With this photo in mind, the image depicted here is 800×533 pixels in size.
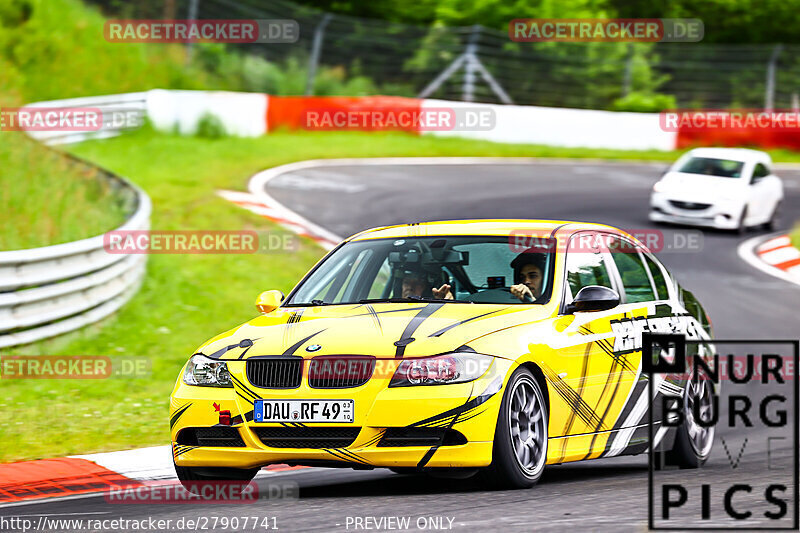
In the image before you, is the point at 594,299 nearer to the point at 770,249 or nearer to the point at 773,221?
the point at 770,249

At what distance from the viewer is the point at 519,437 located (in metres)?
6.84

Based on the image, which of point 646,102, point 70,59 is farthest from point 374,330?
point 646,102

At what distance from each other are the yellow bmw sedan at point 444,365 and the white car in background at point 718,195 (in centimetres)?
1304

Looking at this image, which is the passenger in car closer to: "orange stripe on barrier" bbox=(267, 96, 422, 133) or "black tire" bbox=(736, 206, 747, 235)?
"black tire" bbox=(736, 206, 747, 235)

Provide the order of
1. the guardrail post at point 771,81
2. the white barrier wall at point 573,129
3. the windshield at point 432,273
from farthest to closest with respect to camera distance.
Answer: the guardrail post at point 771,81
the white barrier wall at point 573,129
the windshield at point 432,273

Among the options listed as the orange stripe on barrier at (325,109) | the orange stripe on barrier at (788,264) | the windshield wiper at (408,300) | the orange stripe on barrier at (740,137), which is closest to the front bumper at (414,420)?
the windshield wiper at (408,300)

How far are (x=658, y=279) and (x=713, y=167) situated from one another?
14.2 meters

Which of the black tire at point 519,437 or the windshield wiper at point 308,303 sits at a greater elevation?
the windshield wiper at point 308,303

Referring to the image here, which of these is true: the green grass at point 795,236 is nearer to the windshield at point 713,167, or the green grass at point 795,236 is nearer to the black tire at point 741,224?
the black tire at point 741,224

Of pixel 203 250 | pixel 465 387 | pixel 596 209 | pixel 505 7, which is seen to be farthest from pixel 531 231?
pixel 505 7

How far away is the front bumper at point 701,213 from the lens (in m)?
21.2

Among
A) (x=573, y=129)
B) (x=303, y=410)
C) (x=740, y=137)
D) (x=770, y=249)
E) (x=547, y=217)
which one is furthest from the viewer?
(x=740, y=137)

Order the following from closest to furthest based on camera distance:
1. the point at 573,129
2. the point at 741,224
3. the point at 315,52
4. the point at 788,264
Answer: the point at 788,264 → the point at 741,224 → the point at 573,129 → the point at 315,52

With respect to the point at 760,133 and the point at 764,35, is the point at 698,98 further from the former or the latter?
the point at 764,35
